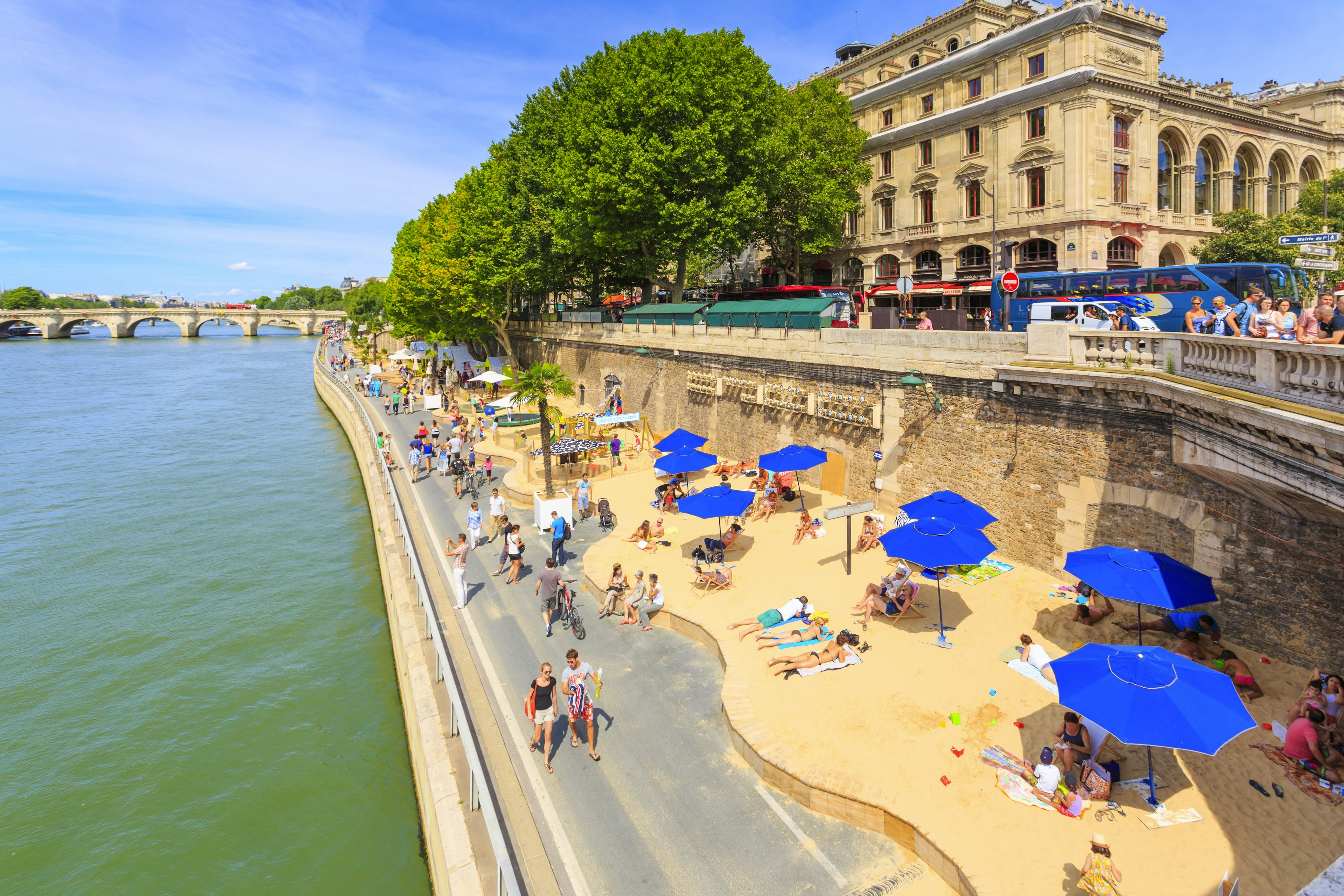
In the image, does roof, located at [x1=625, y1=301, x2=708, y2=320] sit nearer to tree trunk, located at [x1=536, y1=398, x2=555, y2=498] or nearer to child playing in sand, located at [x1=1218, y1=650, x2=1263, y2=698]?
tree trunk, located at [x1=536, y1=398, x2=555, y2=498]

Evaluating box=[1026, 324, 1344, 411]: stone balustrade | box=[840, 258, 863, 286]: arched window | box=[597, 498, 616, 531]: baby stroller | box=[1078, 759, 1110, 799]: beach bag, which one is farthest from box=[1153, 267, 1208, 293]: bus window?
box=[840, 258, 863, 286]: arched window

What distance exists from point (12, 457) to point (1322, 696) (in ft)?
176

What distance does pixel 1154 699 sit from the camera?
819 cm

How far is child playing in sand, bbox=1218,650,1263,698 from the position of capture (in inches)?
426

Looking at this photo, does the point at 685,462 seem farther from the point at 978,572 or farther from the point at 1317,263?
the point at 1317,263

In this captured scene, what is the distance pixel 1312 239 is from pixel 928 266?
93.7ft

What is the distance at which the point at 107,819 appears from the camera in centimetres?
1216

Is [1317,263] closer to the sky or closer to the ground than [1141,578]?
closer to the sky

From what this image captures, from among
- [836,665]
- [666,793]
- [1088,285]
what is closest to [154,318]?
[1088,285]

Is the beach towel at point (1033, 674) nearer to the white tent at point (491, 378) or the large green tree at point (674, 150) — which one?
the large green tree at point (674, 150)

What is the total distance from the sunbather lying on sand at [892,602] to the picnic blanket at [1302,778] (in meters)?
5.60

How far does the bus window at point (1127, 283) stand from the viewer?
761 inches

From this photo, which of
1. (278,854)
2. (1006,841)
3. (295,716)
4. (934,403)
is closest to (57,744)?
(295,716)

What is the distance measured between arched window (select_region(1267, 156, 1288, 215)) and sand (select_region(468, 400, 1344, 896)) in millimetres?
37566
